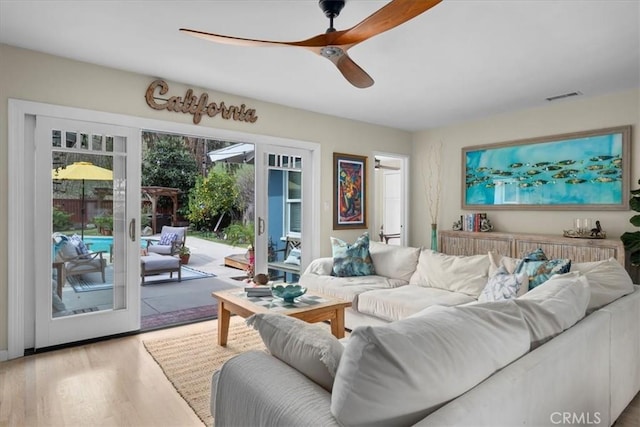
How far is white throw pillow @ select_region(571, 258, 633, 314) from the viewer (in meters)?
1.91

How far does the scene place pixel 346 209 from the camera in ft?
17.3

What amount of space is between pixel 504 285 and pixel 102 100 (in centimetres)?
365

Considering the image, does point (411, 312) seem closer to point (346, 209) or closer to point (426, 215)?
point (346, 209)

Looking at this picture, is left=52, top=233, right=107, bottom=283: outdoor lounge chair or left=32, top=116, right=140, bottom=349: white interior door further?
left=52, top=233, right=107, bottom=283: outdoor lounge chair

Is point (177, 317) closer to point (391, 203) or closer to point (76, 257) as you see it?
point (76, 257)

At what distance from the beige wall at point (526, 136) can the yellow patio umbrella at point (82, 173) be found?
4357 millimetres

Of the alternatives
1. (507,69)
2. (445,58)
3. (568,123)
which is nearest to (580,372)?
(445,58)

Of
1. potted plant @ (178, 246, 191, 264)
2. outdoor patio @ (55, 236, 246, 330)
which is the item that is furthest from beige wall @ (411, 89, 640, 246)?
potted plant @ (178, 246, 191, 264)

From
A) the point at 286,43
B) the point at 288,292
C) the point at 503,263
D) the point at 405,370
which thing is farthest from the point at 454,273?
the point at 405,370

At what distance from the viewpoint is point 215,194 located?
27.9 ft

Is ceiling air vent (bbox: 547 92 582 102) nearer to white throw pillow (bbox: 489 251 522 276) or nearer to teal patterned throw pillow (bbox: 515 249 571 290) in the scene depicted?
white throw pillow (bbox: 489 251 522 276)

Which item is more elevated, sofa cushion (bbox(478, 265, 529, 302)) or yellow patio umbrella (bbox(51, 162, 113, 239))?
yellow patio umbrella (bbox(51, 162, 113, 239))

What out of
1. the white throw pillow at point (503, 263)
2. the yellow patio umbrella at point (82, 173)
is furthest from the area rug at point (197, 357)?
the white throw pillow at point (503, 263)
